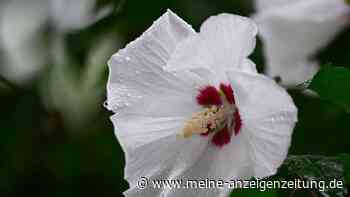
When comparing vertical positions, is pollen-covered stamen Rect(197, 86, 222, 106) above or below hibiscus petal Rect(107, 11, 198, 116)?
below

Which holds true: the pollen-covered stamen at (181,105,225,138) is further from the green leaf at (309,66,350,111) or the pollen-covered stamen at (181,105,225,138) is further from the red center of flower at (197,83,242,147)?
the green leaf at (309,66,350,111)

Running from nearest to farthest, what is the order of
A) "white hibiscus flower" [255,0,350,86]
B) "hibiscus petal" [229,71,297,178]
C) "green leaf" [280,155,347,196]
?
"hibiscus petal" [229,71,297,178], "green leaf" [280,155,347,196], "white hibiscus flower" [255,0,350,86]

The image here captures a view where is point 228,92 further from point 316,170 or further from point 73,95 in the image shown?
point 73,95

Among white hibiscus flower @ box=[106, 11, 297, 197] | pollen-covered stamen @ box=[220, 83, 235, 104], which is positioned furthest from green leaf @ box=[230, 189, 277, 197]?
pollen-covered stamen @ box=[220, 83, 235, 104]

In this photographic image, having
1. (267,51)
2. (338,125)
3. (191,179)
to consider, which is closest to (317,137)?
(338,125)

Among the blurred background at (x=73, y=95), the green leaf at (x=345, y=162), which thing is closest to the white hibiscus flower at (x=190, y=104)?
the green leaf at (x=345, y=162)

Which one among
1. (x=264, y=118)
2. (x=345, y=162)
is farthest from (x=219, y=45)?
(x=345, y=162)
